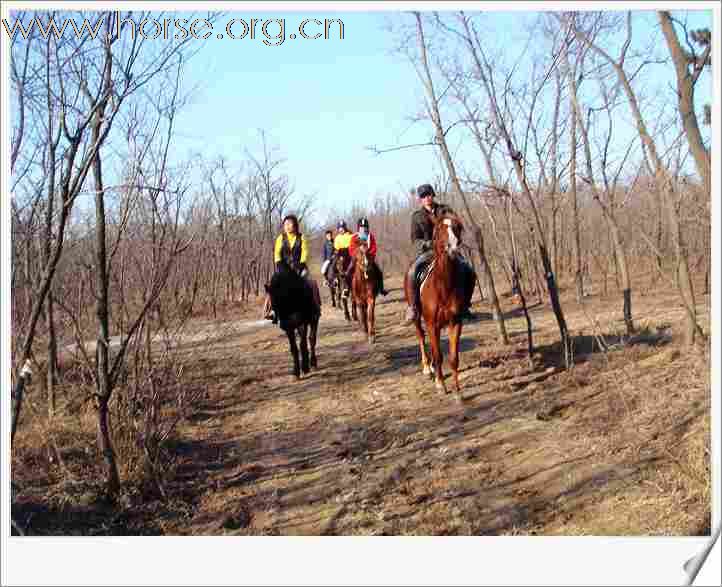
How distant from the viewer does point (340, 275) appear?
17.1m

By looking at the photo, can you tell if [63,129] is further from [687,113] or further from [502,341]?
[502,341]

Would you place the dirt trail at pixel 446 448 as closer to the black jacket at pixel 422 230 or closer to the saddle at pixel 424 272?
the saddle at pixel 424 272

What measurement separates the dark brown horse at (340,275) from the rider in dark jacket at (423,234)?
22.3 feet

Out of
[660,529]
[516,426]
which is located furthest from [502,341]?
[660,529]

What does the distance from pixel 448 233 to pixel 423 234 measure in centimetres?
150

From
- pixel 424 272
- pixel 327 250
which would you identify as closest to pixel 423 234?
pixel 424 272

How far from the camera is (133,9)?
185 inches

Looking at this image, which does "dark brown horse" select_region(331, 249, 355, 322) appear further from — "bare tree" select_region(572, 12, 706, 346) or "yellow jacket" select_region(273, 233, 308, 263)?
"bare tree" select_region(572, 12, 706, 346)

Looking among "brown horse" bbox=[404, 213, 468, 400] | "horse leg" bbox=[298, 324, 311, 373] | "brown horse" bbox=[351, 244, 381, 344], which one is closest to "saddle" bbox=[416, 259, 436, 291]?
"brown horse" bbox=[404, 213, 468, 400]

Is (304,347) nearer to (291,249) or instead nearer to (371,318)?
(291,249)

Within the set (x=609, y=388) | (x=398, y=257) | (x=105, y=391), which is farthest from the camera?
(x=398, y=257)

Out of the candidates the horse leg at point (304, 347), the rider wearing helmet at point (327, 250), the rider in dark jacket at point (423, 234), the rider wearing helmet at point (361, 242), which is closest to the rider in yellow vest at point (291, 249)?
the horse leg at point (304, 347)

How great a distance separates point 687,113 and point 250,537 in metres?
4.61

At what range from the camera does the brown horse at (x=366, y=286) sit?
13.6m
